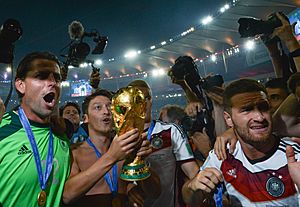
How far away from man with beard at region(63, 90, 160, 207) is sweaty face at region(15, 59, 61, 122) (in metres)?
0.49

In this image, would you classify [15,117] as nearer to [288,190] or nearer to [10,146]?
[10,146]

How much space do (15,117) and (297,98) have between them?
2.06m

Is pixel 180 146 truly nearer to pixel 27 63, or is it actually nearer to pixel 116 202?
pixel 116 202

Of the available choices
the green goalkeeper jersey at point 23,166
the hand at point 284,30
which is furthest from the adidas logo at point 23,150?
the hand at point 284,30

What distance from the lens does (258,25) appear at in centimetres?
221

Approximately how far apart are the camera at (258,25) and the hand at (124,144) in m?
1.57

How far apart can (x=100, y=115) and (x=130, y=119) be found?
117cm

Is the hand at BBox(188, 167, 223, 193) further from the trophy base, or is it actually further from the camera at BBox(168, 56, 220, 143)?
the camera at BBox(168, 56, 220, 143)

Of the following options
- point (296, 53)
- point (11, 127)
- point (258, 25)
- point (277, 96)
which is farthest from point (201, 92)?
point (11, 127)

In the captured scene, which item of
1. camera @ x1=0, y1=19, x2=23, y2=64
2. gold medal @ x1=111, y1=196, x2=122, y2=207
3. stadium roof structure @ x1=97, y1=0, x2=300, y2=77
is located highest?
stadium roof structure @ x1=97, y1=0, x2=300, y2=77

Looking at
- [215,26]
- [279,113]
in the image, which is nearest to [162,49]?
[215,26]

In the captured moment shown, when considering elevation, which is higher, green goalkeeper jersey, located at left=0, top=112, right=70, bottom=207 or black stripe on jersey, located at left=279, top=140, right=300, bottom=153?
green goalkeeper jersey, located at left=0, top=112, right=70, bottom=207

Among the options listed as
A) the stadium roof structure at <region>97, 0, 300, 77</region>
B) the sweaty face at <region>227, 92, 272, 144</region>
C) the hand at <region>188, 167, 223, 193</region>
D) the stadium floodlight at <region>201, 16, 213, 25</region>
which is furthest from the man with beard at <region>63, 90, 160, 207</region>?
the stadium floodlight at <region>201, 16, 213, 25</region>

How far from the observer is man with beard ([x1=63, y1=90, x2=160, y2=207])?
132cm
